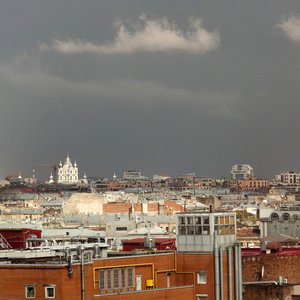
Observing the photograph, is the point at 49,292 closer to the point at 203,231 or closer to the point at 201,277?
the point at 201,277

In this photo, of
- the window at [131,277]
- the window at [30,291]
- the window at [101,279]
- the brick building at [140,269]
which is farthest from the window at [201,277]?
the window at [30,291]

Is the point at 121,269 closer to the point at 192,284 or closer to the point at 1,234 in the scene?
the point at 192,284

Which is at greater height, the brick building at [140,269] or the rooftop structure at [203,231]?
the rooftop structure at [203,231]

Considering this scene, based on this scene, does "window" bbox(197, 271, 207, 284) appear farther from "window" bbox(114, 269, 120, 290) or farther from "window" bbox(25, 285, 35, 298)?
"window" bbox(25, 285, 35, 298)

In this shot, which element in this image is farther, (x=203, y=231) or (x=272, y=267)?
(x=272, y=267)

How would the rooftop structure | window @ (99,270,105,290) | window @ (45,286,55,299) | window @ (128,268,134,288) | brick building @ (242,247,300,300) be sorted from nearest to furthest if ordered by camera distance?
window @ (45,286,55,299)
window @ (99,270,105,290)
window @ (128,268,134,288)
the rooftop structure
brick building @ (242,247,300,300)

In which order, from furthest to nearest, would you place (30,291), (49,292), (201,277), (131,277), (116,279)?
(201,277), (131,277), (116,279), (30,291), (49,292)

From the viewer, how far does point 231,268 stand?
29797 mm

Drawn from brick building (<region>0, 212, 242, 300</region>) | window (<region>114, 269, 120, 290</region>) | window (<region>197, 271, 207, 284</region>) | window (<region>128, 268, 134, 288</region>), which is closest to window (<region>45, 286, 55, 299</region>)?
brick building (<region>0, 212, 242, 300</region>)

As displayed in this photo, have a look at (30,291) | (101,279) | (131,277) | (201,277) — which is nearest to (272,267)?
(201,277)

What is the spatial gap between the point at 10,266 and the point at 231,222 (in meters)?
7.03

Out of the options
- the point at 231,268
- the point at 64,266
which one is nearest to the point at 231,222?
the point at 231,268

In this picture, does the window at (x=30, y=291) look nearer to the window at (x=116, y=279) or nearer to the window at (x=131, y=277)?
the window at (x=116, y=279)

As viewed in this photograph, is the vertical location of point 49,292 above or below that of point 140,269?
below
